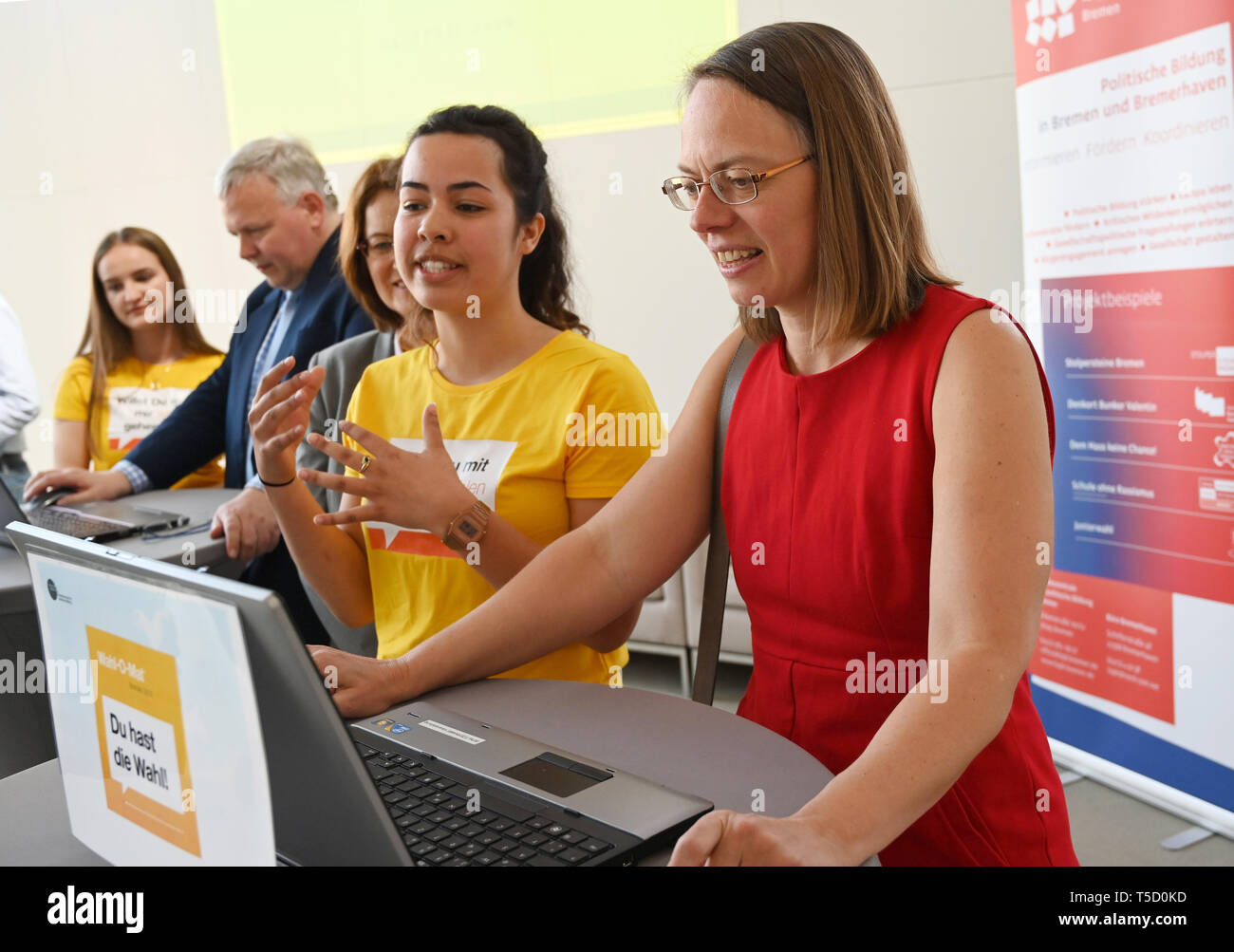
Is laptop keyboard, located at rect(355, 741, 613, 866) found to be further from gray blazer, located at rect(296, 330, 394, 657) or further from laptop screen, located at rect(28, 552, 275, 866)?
gray blazer, located at rect(296, 330, 394, 657)

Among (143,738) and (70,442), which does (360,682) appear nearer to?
(143,738)

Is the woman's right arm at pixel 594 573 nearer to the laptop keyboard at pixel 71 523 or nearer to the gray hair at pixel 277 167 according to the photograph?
the laptop keyboard at pixel 71 523

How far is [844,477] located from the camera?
1.37m

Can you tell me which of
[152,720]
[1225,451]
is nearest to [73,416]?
[152,720]

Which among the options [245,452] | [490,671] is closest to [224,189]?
[245,452]

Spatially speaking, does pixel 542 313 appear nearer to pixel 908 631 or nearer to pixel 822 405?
pixel 822 405

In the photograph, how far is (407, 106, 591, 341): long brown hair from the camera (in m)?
1.99

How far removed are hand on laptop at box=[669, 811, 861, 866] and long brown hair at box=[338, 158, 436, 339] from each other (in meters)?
1.81

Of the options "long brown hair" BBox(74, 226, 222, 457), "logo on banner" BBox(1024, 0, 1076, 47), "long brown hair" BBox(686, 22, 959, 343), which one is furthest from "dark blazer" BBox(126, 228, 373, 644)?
"logo on banner" BBox(1024, 0, 1076, 47)

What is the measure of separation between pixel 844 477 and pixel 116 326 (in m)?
3.12

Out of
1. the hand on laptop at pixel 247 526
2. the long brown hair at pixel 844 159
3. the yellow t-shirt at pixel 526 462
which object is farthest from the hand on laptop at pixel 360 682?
the hand on laptop at pixel 247 526

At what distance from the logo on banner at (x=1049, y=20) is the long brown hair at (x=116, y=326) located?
2680 mm

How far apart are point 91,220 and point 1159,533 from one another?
5.70 meters

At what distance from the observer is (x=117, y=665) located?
0.82 m
